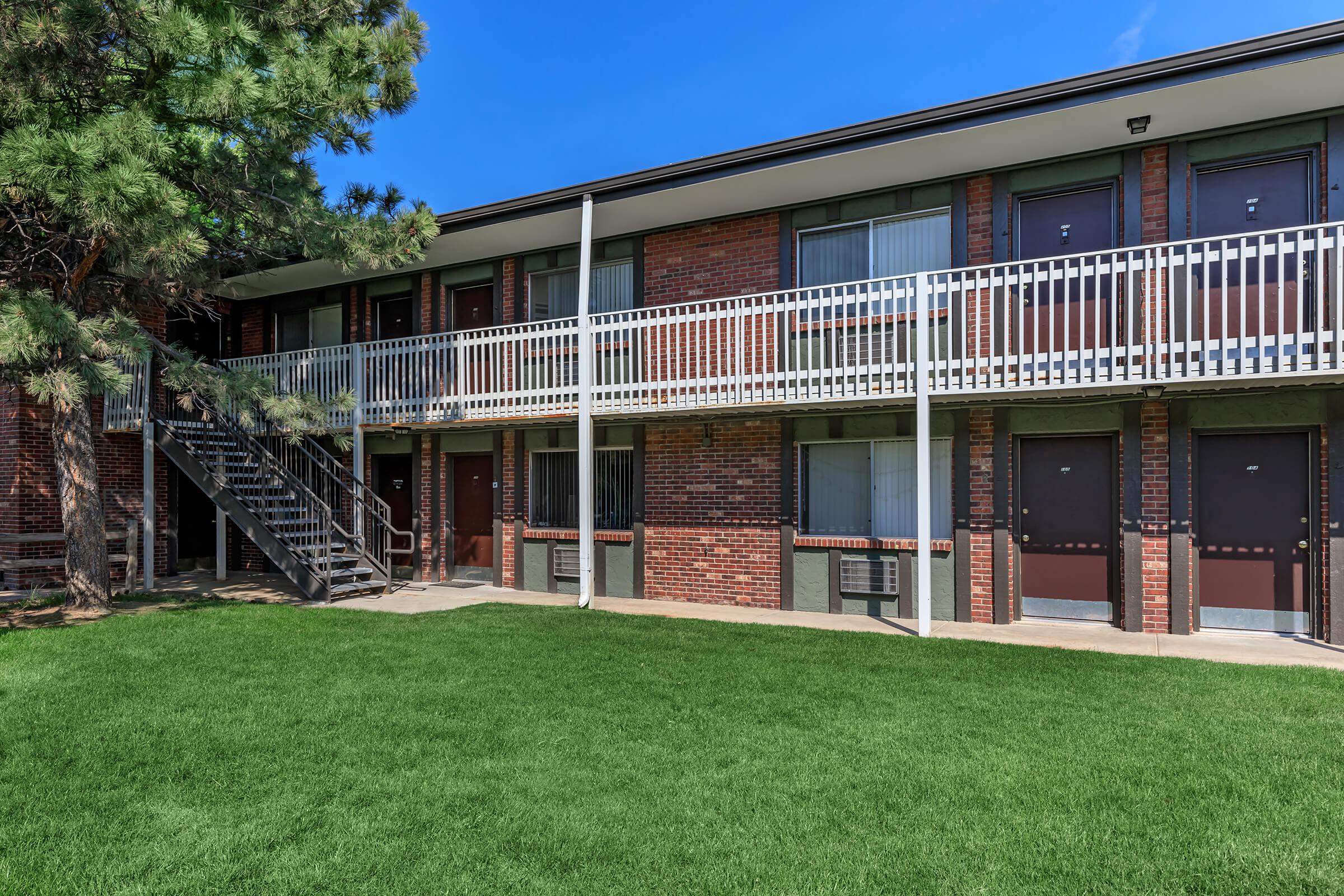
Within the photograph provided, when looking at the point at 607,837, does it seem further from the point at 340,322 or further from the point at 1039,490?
the point at 340,322

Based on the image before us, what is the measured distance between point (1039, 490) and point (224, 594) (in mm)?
10592

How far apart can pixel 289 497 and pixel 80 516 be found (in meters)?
2.69

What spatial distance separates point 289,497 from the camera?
11750 millimetres

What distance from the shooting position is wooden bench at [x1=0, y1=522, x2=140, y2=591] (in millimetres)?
10289

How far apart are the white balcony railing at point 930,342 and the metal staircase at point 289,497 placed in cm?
98

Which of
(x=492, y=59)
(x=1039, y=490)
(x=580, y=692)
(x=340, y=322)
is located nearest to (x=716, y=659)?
(x=580, y=692)

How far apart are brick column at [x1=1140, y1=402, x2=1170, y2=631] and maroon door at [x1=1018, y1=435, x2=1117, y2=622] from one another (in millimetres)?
349

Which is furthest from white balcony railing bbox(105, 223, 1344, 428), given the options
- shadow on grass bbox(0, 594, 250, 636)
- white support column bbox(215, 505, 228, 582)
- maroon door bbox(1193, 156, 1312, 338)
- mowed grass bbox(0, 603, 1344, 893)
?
shadow on grass bbox(0, 594, 250, 636)

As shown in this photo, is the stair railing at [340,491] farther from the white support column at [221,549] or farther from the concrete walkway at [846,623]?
the white support column at [221,549]

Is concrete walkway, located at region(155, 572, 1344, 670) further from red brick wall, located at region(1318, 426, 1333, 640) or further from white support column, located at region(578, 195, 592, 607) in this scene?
white support column, located at region(578, 195, 592, 607)

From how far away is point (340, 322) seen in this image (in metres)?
13.9

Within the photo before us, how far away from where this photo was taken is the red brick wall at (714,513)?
10117mm

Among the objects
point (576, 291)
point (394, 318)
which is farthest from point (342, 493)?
point (576, 291)

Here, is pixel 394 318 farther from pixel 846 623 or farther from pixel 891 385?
pixel 846 623
